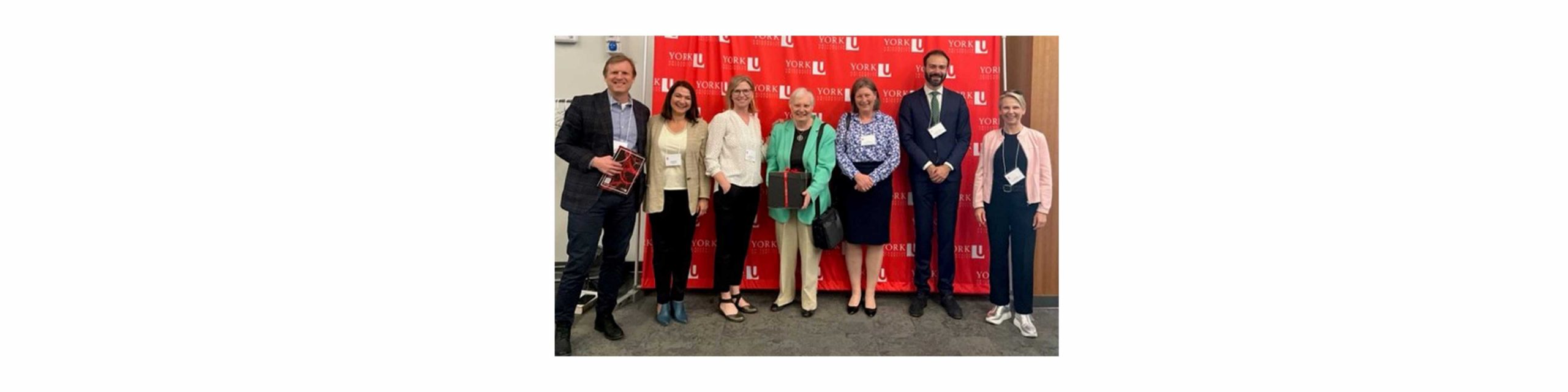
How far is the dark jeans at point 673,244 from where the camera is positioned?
98.1 inches

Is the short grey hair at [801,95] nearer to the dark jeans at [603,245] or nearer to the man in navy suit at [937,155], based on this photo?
the man in navy suit at [937,155]

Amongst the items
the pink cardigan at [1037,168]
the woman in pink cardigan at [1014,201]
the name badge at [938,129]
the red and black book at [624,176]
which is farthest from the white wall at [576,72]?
the pink cardigan at [1037,168]

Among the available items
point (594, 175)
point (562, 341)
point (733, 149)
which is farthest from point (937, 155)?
point (562, 341)

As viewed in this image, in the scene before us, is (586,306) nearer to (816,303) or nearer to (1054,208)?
(816,303)

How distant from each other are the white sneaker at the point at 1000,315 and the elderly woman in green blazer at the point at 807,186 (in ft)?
2.72

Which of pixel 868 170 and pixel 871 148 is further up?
pixel 871 148

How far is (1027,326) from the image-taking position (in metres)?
2.51

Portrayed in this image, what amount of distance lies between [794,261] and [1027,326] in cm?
112

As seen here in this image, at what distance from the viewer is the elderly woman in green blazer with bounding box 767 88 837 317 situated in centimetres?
257

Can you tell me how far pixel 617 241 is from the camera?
2.36 m

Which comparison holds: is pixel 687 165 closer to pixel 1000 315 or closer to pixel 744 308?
pixel 744 308

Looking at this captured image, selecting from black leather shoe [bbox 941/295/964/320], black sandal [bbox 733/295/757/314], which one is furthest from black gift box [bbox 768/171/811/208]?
black leather shoe [bbox 941/295/964/320]

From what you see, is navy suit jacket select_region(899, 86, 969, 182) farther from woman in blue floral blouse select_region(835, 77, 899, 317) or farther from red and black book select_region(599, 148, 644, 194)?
red and black book select_region(599, 148, 644, 194)

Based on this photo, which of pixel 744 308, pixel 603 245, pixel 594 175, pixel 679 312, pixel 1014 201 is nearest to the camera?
pixel 594 175
